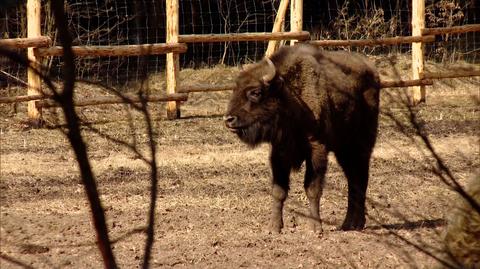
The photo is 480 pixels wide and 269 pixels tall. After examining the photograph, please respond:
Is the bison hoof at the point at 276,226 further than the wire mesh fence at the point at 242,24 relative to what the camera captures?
No

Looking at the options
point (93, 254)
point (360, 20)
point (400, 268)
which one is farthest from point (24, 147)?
point (360, 20)

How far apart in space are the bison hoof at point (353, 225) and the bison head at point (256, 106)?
985mm

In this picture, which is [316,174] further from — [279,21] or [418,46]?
[418,46]

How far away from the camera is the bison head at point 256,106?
24.6 feet

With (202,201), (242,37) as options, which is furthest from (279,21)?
(202,201)

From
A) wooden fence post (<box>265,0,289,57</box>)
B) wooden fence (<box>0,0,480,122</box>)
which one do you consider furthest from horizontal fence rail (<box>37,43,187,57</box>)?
wooden fence post (<box>265,0,289,57</box>)

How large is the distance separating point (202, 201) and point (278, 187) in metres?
1.35

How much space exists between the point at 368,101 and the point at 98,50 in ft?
19.6

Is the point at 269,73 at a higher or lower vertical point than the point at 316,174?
higher

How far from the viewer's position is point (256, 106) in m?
7.55

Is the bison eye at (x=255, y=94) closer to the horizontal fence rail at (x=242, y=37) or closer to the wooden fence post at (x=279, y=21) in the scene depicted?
the horizontal fence rail at (x=242, y=37)

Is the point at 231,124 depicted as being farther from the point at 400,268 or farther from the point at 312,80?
the point at 400,268

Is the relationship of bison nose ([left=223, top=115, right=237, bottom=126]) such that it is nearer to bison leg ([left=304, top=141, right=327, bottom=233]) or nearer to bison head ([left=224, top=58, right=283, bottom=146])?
bison head ([left=224, top=58, right=283, bottom=146])

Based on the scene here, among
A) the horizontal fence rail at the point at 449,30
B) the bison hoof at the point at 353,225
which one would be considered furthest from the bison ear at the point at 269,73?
the horizontal fence rail at the point at 449,30
